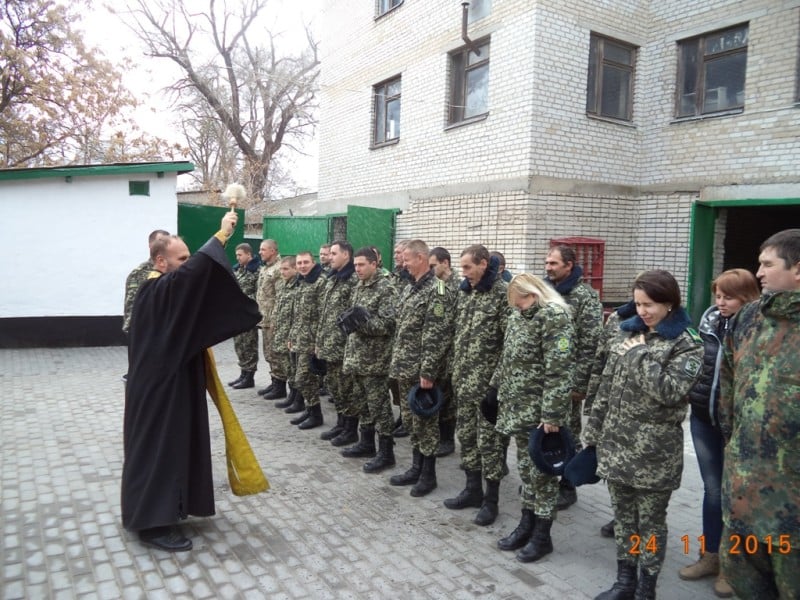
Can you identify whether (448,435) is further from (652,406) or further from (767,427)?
(767,427)

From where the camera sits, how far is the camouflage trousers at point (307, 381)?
6.51m

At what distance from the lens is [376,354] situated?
533 centimetres

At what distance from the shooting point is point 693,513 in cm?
446

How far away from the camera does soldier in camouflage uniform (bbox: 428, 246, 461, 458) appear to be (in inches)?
198

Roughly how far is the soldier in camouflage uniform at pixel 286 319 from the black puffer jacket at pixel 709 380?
4679 millimetres

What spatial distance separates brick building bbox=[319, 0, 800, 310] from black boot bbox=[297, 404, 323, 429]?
3742 millimetres

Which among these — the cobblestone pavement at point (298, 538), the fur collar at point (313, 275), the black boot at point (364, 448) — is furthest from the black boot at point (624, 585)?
the fur collar at point (313, 275)

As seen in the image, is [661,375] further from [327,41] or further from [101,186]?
[327,41]

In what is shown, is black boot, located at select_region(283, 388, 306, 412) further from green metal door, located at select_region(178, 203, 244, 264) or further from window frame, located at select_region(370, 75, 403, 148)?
green metal door, located at select_region(178, 203, 244, 264)

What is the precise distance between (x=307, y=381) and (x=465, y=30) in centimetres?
645

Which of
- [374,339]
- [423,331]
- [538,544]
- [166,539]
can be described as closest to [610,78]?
[374,339]

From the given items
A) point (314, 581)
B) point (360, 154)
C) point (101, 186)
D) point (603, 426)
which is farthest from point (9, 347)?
point (603, 426)

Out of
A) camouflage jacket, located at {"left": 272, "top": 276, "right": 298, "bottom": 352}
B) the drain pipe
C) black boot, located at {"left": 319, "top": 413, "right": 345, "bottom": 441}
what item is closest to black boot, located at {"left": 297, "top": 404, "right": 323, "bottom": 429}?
black boot, located at {"left": 319, "top": 413, "right": 345, "bottom": 441}

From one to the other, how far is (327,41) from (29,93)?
1176cm
